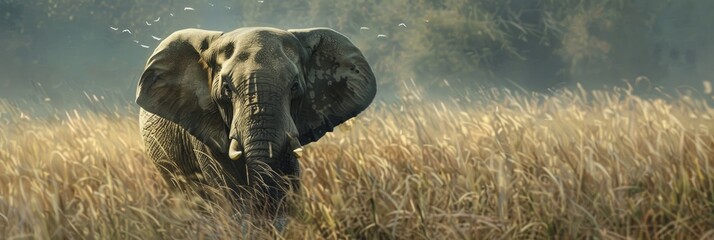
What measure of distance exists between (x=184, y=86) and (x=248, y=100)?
0.85 metres

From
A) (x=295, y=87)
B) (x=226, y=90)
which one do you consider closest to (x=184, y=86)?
(x=226, y=90)

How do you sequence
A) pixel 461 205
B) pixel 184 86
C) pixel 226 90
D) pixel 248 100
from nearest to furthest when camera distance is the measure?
1. pixel 461 205
2. pixel 248 100
3. pixel 226 90
4. pixel 184 86

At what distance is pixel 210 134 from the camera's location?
17.8ft

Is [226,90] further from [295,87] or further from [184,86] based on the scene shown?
[184,86]

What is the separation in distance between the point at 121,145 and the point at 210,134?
2.25 m

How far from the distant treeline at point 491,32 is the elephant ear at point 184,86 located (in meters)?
18.0

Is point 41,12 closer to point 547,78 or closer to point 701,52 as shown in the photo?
point 547,78

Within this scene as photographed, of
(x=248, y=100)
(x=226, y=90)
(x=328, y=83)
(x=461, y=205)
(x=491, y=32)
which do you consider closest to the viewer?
(x=461, y=205)

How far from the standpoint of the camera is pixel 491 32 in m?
24.7

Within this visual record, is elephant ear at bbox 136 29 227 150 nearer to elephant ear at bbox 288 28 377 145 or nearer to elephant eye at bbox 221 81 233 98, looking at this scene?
elephant eye at bbox 221 81 233 98

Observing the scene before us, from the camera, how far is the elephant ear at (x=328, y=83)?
5.65m

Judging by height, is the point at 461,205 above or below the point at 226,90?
below

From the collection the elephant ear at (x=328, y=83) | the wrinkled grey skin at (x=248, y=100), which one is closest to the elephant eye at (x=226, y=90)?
the wrinkled grey skin at (x=248, y=100)

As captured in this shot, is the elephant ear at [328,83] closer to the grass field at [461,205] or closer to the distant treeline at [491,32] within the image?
the grass field at [461,205]
